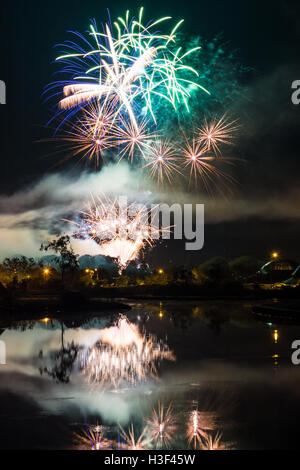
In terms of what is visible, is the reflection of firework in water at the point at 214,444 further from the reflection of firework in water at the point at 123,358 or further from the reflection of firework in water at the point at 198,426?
the reflection of firework in water at the point at 123,358

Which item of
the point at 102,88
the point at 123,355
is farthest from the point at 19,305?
the point at 123,355

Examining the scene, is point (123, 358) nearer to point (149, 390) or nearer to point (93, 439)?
point (149, 390)

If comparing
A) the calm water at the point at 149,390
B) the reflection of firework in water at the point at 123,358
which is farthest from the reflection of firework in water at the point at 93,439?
the reflection of firework in water at the point at 123,358

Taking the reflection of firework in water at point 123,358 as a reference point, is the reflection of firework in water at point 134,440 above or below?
above

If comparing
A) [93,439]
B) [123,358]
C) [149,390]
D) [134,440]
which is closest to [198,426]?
[134,440]

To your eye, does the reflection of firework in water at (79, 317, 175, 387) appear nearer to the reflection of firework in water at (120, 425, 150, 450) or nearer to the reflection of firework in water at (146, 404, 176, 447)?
the reflection of firework in water at (146, 404, 176, 447)
